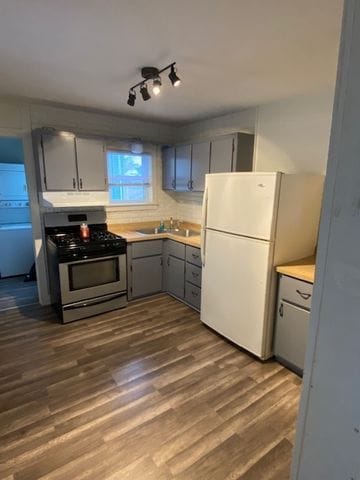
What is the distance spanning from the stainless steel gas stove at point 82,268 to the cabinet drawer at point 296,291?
1.93m

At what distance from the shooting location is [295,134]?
111 inches

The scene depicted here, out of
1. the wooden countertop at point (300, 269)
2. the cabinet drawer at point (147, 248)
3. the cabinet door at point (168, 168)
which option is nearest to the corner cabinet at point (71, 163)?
the cabinet drawer at point (147, 248)

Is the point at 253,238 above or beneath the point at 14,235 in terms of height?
above

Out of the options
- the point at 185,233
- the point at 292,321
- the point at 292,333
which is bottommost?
the point at 292,333

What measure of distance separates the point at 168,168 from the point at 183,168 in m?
0.38

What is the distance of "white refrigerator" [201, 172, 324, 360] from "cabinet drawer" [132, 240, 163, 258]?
1026 millimetres

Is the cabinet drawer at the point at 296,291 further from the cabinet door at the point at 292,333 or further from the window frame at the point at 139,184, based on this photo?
the window frame at the point at 139,184

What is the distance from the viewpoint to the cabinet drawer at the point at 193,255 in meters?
3.28

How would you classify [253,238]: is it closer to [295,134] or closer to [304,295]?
[304,295]

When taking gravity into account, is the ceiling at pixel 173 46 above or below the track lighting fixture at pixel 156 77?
above

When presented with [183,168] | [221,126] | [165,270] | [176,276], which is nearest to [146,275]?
[165,270]

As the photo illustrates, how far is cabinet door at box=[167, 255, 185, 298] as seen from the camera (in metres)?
3.59

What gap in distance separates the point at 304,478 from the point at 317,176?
2208mm

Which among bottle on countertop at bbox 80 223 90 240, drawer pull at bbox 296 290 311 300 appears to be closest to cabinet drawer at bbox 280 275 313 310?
drawer pull at bbox 296 290 311 300
